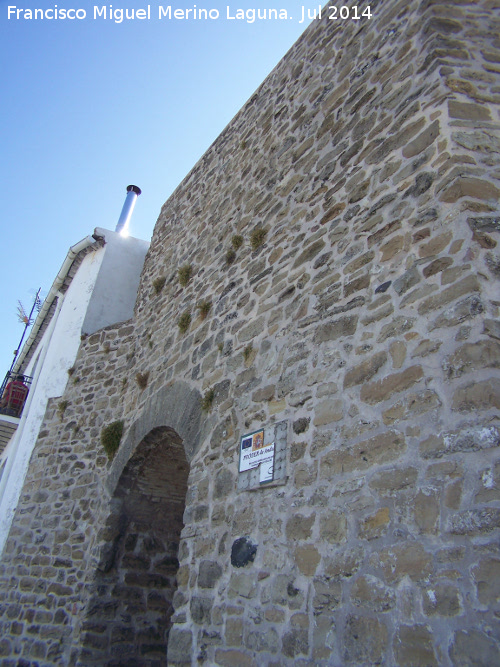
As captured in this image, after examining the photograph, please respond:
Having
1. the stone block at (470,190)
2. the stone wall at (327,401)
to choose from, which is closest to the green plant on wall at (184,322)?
the stone wall at (327,401)

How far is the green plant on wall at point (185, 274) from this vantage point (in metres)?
6.37

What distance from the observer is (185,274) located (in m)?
6.42

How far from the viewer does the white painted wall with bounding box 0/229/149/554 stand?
7.86 metres

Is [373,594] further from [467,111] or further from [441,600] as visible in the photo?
[467,111]

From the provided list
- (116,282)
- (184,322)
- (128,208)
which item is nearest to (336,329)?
(184,322)

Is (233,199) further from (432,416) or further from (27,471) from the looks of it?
(27,471)

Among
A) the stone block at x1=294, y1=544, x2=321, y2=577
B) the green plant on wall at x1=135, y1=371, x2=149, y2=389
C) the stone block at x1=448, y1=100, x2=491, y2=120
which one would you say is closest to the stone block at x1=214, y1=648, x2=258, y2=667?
the stone block at x1=294, y1=544, x2=321, y2=577

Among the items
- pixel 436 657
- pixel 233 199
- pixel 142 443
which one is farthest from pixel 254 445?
pixel 233 199

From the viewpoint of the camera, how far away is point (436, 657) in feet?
6.86

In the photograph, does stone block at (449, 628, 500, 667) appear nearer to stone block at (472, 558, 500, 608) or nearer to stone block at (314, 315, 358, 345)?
stone block at (472, 558, 500, 608)

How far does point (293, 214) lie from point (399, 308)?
188 cm

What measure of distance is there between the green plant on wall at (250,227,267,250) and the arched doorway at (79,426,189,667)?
2.13 m

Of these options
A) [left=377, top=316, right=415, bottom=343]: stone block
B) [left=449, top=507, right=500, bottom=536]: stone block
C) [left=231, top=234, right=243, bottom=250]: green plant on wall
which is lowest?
[left=449, top=507, right=500, bottom=536]: stone block

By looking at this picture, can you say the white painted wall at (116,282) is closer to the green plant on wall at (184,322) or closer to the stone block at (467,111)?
the green plant on wall at (184,322)
